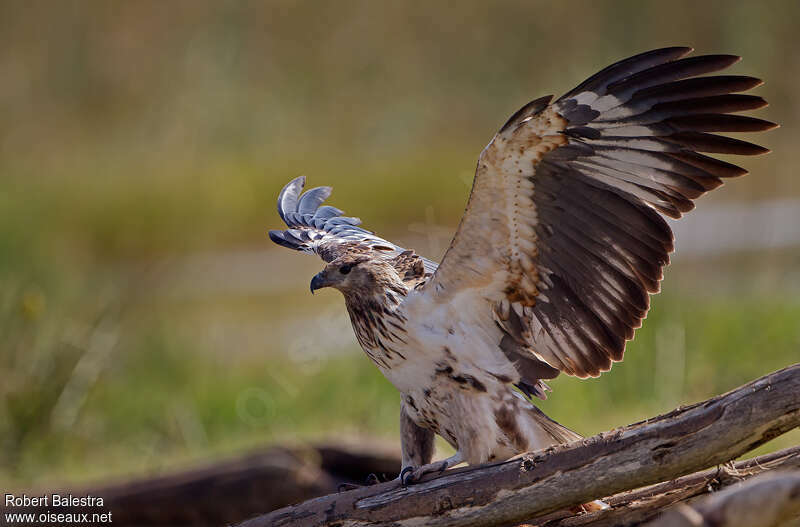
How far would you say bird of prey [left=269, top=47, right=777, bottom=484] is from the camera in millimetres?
3511

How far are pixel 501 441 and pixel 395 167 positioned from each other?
1178 centimetres

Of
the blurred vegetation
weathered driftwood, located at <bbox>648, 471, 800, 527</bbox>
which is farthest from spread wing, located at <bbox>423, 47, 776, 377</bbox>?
the blurred vegetation

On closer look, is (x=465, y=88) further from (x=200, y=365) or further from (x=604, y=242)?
(x=604, y=242)

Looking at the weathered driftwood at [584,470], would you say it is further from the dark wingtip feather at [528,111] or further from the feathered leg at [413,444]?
the dark wingtip feather at [528,111]

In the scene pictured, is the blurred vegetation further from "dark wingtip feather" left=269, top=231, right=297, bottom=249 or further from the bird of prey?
the bird of prey

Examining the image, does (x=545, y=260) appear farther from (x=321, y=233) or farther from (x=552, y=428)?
(x=321, y=233)

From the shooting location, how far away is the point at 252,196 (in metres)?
14.1

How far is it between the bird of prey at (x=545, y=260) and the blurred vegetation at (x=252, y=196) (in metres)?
1.62

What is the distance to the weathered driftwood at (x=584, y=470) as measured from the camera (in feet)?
10.3

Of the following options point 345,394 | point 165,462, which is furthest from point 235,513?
point 345,394

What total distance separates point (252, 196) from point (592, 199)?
10.7m

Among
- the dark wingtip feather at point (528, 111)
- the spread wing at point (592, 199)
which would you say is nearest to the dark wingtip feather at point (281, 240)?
the spread wing at point (592, 199)

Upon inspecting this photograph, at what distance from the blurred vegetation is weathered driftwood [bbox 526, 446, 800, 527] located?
2237 millimetres

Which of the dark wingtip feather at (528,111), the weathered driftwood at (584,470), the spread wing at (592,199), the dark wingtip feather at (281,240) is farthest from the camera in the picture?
the dark wingtip feather at (281,240)
